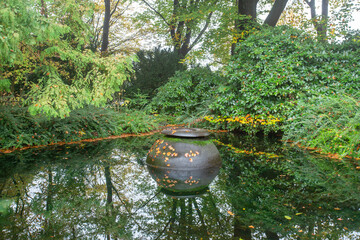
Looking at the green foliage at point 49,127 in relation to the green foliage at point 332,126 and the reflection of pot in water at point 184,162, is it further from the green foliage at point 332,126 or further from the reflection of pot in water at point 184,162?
the green foliage at point 332,126

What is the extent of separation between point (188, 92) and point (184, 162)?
6940 mm

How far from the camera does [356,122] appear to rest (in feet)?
16.6

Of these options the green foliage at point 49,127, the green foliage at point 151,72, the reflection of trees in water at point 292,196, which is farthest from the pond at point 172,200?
the green foliage at point 151,72

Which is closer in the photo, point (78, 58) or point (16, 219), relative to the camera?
point (16, 219)

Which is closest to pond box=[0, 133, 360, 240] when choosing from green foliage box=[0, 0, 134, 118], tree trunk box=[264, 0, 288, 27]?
green foliage box=[0, 0, 134, 118]

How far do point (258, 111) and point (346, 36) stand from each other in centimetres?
361

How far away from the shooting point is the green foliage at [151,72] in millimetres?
12328

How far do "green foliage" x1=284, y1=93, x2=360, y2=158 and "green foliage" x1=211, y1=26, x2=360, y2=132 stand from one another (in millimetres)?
606

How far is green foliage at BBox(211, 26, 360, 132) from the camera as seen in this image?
714 cm

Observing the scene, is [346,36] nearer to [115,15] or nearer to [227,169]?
[227,169]

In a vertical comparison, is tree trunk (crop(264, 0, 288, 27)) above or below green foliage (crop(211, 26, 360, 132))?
above

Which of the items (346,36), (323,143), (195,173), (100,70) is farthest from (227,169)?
(346,36)

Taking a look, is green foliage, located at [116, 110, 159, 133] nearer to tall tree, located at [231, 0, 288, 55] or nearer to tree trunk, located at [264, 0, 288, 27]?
tall tree, located at [231, 0, 288, 55]

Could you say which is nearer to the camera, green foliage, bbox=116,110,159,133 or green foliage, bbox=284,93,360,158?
green foliage, bbox=284,93,360,158
